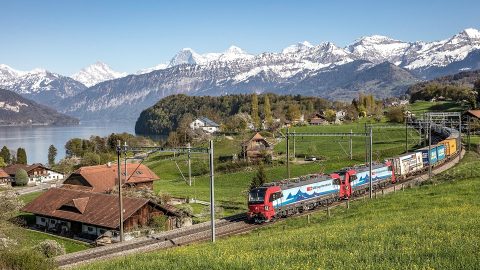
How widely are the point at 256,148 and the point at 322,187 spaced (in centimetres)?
6073

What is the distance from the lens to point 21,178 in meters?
109

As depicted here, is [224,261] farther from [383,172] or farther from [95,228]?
[383,172]

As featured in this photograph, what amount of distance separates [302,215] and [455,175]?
19.3 metres

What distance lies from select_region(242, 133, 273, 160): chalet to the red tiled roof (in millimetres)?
47665

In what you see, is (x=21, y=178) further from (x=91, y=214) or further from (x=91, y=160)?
(x=91, y=214)

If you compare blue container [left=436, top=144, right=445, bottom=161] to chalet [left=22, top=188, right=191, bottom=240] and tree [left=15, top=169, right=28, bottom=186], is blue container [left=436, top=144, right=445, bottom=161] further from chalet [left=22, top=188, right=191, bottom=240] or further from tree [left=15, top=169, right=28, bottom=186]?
tree [left=15, top=169, right=28, bottom=186]

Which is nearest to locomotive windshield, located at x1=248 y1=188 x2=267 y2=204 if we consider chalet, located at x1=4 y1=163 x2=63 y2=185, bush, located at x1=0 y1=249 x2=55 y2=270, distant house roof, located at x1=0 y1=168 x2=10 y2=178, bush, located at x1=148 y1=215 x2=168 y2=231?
bush, located at x1=148 y1=215 x2=168 y2=231

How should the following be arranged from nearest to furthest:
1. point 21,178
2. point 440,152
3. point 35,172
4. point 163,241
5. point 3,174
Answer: point 163,241 → point 440,152 → point 21,178 → point 3,174 → point 35,172

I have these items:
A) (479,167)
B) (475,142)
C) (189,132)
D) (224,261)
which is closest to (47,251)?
(224,261)

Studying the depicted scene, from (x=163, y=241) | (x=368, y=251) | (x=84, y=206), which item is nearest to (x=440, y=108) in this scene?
(x=84, y=206)

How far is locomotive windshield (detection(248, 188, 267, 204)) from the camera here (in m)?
41.4

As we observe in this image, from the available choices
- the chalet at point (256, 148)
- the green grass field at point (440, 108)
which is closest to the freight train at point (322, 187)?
the chalet at point (256, 148)

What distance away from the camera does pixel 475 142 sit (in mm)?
92562

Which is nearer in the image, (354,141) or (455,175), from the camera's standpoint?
(455,175)
